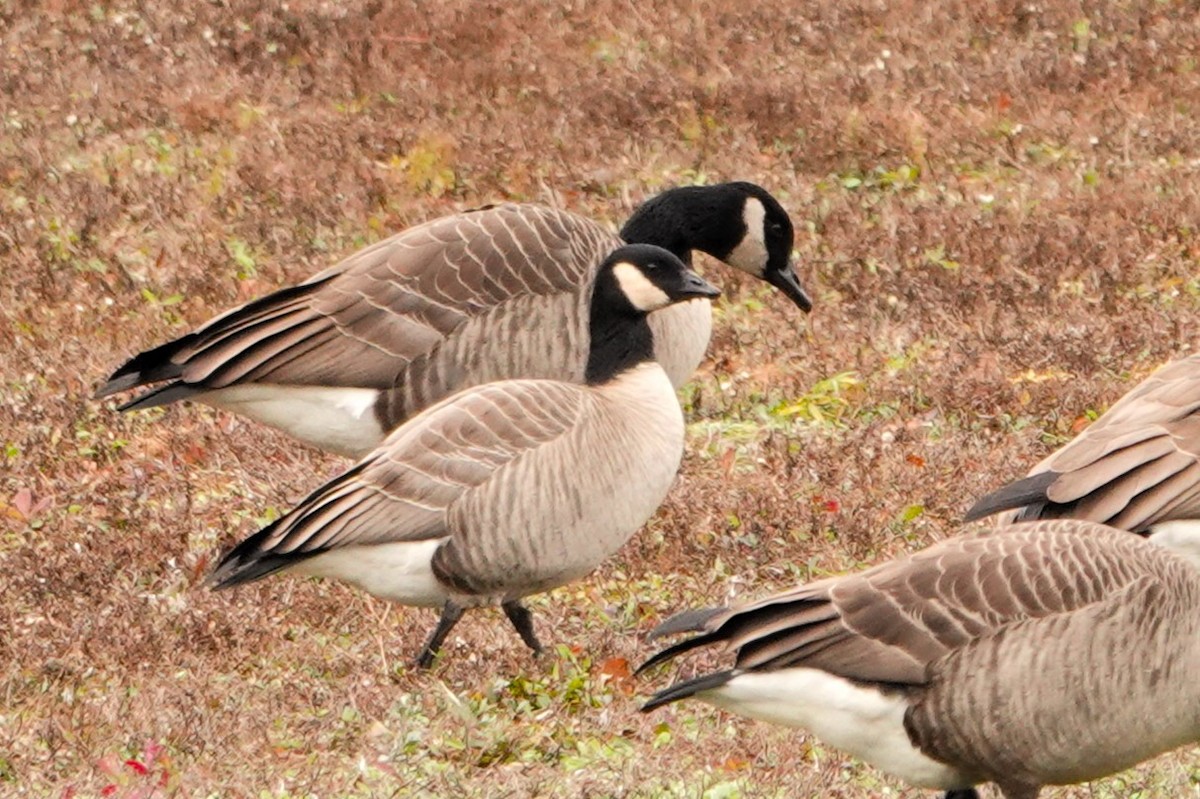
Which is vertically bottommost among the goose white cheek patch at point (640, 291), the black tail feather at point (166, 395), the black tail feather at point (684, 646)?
the black tail feather at point (166, 395)

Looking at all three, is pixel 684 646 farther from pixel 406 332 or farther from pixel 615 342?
pixel 406 332

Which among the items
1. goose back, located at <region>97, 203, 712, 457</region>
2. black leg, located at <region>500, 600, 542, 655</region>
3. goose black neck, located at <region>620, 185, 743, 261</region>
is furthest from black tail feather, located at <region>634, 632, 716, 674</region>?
goose black neck, located at <region>620, 185, 743, 261</region>

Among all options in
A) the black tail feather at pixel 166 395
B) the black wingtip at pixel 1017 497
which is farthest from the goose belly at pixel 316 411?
the black wingtip at pixel 1017 497

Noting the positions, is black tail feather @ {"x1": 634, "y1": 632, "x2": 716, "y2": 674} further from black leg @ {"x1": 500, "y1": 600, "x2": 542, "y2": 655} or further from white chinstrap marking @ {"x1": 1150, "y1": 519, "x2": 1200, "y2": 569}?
white chinstrap marking @ {"x1": 1150, "y1": 519, "x2": 1200, "y2": 569}

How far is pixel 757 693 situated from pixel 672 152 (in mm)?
9409

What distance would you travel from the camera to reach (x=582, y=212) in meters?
13.3

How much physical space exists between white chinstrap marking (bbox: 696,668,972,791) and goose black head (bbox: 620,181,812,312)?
15.0 ft

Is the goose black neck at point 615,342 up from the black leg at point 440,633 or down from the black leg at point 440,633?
up

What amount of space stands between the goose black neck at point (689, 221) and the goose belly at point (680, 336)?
795 millimetres

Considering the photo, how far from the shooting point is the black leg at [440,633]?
6.94 meters

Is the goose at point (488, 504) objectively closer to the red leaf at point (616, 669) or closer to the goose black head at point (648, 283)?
the red leaf at point (616, 669)

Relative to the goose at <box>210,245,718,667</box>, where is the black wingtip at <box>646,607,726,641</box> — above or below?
above

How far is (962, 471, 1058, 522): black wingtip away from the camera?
6438mm

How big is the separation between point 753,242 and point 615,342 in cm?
251
